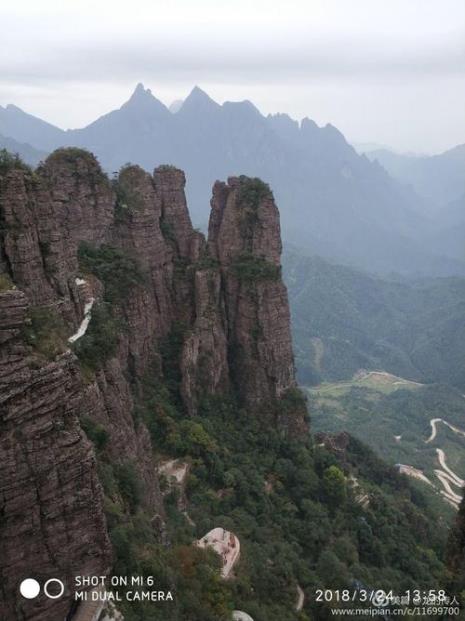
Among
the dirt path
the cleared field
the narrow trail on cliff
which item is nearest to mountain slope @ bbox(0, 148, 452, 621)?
the dirt path

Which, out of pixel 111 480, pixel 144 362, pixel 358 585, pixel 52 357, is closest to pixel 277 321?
pixel 144 362

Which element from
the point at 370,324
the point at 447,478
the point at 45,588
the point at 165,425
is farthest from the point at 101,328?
the point at 370,324

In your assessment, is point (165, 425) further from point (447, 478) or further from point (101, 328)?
point (447, 478)

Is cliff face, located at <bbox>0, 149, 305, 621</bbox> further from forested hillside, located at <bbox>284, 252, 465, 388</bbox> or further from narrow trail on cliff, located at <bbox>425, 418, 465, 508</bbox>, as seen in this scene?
forested hillside, located at <bbox>284, 252, 465, 388</bbox>

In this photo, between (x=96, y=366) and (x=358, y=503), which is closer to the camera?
(x=96, y=366)

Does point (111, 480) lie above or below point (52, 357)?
below

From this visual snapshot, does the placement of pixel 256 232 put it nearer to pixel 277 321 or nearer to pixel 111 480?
pixel 277 321

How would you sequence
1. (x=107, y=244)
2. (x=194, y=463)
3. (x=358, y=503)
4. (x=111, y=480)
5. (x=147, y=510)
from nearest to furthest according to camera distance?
(x=111, y=480) < (x=147, y=510) < (x=194, y=463) < (x=107, y=244) < (x=358, y=503)
